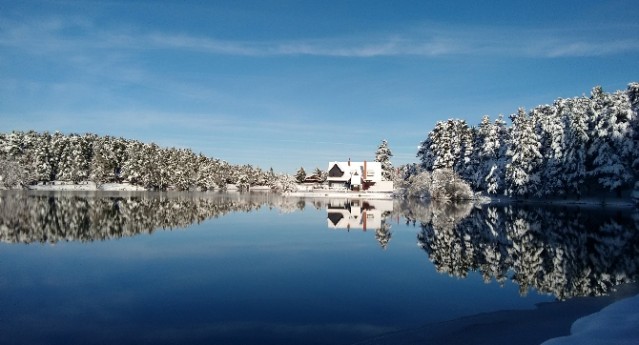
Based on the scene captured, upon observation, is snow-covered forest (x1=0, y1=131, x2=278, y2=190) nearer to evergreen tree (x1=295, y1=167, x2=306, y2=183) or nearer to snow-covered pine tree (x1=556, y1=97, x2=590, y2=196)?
evergreen tree (x1=295, y1=167, x2=306, y2=183)

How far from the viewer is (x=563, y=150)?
194 ft

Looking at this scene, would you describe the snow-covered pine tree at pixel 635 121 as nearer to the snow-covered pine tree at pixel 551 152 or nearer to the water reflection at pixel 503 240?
the snow-covered pine tree at pixel 551 152

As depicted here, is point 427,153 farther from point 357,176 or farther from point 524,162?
point 524,162

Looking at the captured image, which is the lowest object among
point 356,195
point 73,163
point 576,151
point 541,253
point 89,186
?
point 541,253

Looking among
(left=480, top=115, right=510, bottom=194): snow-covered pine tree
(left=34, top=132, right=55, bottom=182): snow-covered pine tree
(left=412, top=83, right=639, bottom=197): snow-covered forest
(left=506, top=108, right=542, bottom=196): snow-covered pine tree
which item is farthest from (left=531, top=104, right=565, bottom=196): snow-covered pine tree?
(left=34, top=132, right=55, bottom=182): snow-covered pine tree

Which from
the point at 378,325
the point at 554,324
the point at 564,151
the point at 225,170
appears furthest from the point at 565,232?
the point at 225,170

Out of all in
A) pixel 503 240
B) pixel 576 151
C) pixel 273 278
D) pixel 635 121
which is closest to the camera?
pixel 273 278

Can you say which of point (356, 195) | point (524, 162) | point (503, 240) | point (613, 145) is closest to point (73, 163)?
point (356, 195)

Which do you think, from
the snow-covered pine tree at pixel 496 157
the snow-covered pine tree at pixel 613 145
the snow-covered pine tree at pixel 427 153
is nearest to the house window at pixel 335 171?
the snow-covered pine tree at pixel 427 153

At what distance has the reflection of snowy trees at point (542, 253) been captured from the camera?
50.3 ft

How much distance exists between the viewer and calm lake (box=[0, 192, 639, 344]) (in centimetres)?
974

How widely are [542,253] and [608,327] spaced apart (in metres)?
12.3

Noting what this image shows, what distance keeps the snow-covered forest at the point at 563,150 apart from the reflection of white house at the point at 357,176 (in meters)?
23.2

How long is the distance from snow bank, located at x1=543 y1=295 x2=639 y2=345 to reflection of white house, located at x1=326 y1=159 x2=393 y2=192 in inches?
3344
